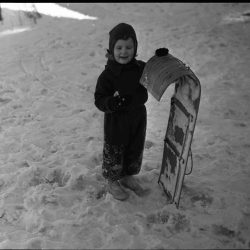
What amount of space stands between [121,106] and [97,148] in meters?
1.53

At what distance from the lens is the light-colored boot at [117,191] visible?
11.5ft

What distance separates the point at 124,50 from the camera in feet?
9.55

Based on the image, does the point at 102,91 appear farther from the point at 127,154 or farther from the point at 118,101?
the point at 127,154

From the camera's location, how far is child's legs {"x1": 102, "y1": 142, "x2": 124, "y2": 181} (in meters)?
3.33

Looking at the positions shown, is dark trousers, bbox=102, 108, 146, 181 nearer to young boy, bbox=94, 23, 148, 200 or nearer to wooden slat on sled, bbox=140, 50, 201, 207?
young boy, bbox=94, 23, 148, 200

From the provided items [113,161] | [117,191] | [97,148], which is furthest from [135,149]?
[97,148]

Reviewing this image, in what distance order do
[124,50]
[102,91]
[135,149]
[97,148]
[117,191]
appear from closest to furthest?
1. [124,50]
2. [102,91]
3. [135,149]
4. [117,191]
5. [97,148]

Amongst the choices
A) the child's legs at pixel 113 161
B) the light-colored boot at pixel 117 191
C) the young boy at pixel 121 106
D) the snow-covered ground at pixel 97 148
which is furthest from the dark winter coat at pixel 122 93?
the snow-covered ground at pixel 97 148

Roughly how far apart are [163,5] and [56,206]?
784 centimetres

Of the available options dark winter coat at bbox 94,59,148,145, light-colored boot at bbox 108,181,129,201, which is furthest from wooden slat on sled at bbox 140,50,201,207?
light-colored boot at bbox 108,181,129,201

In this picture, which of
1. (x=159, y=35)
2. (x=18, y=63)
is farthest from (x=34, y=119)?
(x=159, y=35)

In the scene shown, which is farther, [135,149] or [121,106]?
[135,149]

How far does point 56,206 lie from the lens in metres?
3.46

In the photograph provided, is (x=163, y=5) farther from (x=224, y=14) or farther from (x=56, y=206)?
(x=56, y=206)
